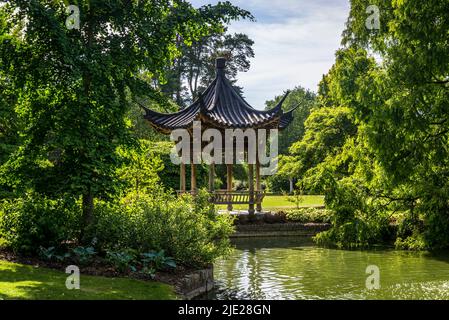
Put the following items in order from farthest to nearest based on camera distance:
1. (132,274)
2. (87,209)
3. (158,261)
Answer: (87,209) < (158,261) < (132,274)

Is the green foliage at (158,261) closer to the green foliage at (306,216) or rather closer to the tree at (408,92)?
the tree at (408,92)

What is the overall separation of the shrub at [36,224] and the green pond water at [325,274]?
345 centimetres

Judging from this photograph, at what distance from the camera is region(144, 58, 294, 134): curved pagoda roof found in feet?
74.0

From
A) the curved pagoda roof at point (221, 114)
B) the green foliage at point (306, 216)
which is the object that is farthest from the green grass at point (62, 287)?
the green foliage at point (306, 216)

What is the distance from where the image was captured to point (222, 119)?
2295 cm

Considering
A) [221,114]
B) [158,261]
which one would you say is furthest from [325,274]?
[221,114]

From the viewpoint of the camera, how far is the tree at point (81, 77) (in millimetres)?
10711

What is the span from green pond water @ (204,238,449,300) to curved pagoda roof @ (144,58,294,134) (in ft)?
21.4

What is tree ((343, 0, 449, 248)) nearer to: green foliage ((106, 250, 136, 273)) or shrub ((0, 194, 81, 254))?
green foliage ((106, 250, 136, 273))

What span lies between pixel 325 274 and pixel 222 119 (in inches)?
456

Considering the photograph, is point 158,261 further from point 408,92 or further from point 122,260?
point 408,92

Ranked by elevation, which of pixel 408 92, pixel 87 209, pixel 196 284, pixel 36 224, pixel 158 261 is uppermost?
pixel 408 92

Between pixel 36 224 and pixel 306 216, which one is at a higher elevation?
pixel 36 224

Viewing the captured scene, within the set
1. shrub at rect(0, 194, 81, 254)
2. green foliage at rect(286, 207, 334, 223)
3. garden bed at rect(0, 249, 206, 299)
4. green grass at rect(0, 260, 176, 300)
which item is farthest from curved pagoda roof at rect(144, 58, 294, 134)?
green grass at rect(0, 260, 176, 300)
